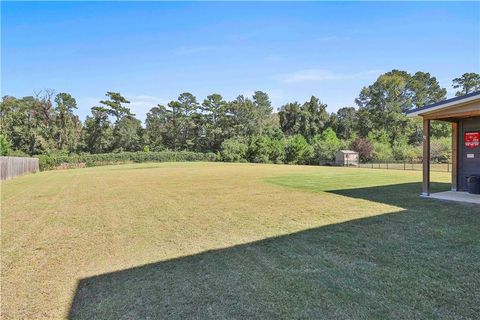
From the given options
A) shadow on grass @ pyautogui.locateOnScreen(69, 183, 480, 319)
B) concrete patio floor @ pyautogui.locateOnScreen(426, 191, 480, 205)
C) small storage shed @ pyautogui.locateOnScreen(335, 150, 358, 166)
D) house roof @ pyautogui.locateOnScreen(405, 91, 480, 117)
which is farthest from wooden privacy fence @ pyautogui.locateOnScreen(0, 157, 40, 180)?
small storage shed @ pyautogui.locateOnScreen(335, 150, 358, 166)

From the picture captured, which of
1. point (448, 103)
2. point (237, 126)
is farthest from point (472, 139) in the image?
point (237, 126)

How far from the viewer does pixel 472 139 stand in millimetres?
8328

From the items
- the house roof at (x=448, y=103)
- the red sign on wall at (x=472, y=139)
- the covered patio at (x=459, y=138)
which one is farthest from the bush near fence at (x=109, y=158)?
Answer: the red sign on wall at (x=472, y=139)

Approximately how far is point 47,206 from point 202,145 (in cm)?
4313

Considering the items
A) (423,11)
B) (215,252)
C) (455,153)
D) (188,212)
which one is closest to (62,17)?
(188,212)

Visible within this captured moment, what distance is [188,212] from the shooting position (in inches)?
256

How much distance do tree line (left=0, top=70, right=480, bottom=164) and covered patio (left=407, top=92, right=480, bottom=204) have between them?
1079 inches

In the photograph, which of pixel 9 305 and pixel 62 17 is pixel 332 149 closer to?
pixel 62 17

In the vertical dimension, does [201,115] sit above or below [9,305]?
above

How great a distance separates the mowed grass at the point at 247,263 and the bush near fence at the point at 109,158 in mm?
29823

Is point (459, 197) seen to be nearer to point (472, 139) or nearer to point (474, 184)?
point (474, 184)

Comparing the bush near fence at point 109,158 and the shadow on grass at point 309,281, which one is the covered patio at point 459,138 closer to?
the shadow on grass at point 309,281

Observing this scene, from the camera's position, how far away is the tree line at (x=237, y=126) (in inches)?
1593

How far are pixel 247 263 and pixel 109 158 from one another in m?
39.8
